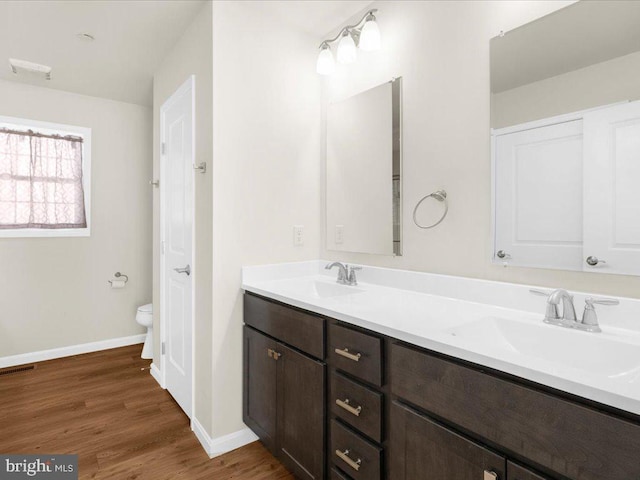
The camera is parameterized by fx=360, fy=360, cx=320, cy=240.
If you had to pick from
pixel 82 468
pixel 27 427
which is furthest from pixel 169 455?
pixel 27 427

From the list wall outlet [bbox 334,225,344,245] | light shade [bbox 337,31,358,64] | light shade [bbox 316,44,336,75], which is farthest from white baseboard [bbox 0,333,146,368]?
light shade [bbox 337,31,358,64]

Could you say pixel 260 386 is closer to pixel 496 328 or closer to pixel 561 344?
pixel 496 328

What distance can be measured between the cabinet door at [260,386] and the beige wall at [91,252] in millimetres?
2298

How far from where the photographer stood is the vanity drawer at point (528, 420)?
706mm

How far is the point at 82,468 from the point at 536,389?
6.96 ft

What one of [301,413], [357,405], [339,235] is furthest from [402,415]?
[339,235]

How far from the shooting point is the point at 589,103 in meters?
1.21

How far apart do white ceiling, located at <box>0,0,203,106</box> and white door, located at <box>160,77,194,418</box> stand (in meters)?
0.37

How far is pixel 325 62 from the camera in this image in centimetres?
211

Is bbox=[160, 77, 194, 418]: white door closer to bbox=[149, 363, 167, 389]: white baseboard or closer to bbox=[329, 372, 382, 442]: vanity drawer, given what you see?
bbox=[149, 363, 167, 389]: white baseboard

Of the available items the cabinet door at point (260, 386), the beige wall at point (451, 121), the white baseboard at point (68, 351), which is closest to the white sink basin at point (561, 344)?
the beige wall at point (451, 121)

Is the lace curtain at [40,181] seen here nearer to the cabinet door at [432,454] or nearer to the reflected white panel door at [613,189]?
the cabinet door at [432,454]

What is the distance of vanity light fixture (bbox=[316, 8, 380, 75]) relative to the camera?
1.85 metres

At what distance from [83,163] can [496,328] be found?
3.71 metres
